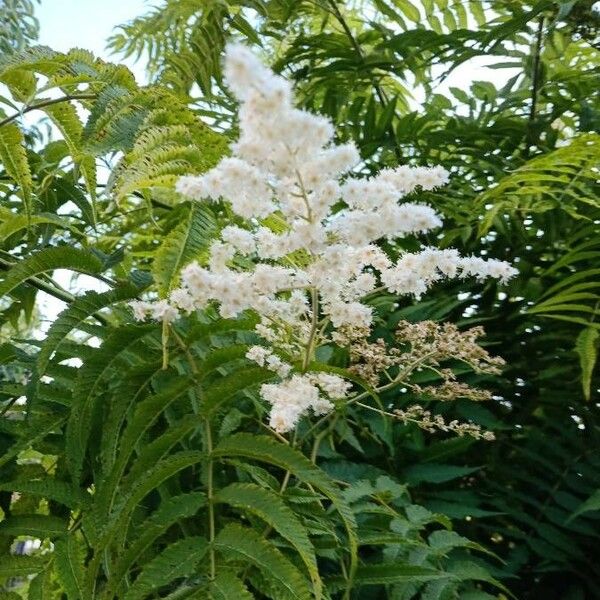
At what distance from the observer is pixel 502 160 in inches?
54.1

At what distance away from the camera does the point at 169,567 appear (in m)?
0.68

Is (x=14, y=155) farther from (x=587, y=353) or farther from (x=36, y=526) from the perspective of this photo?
(x=587, y=353)

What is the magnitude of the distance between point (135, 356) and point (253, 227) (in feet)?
0.64

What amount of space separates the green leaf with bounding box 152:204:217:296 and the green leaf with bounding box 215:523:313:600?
212 millimetres

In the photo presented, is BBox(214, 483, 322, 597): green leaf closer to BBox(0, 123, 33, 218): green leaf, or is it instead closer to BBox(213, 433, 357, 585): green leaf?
BBox(213, 433, 357, 585): green leaf

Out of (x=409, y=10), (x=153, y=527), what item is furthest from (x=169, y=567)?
(x=409, y=10)

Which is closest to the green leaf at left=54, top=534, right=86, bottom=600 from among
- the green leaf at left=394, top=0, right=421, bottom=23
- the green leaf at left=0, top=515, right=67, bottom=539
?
the green leaf at left=0, top=515, right=67, bottom=539

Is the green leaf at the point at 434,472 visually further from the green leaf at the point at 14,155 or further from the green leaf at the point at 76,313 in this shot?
the green leaf at the point at 14,155

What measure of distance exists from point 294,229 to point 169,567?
30cm

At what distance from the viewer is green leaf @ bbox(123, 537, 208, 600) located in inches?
25.5

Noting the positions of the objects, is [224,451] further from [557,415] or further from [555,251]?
[555,251]

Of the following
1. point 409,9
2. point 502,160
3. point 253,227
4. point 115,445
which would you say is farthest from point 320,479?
point 409,9

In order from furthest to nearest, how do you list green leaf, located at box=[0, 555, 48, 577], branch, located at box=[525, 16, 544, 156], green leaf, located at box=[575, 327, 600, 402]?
branch, located at box=[525, 16, 544, 156] → green leaf, located at box=[575, 327, 600, 402] → green leaf, located at box=[0, 555, 48, 577]

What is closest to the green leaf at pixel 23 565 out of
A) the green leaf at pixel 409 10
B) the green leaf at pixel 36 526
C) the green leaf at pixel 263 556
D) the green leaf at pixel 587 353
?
Result: the green leaf at pixel 36 526
